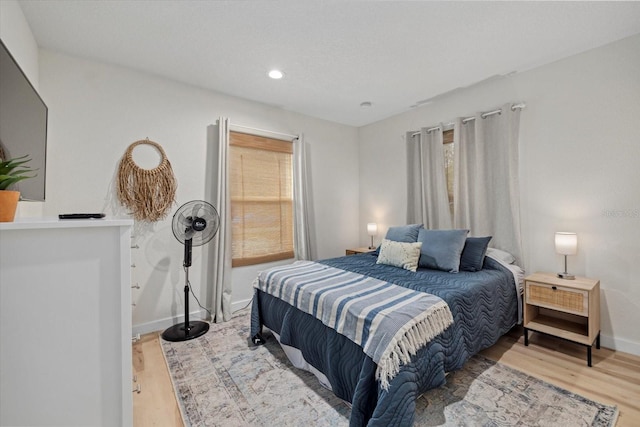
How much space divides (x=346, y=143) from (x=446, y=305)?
10.6 feet

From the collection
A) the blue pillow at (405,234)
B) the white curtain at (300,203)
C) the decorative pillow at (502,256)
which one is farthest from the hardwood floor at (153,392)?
the decorative pillow at (502,256)

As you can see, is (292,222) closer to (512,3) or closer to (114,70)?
(114,70)

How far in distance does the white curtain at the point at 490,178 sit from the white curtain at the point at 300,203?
186 cm

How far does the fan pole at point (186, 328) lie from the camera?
102 inches

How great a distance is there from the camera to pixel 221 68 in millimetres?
2650

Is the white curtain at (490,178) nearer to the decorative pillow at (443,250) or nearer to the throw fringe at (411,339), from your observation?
the decorative pillow at (443,250)

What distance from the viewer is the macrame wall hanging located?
8.56 feet

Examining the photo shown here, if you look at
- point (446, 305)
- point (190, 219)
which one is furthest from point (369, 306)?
point (190, 219)

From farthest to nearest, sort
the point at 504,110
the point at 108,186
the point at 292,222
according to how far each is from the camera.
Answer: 1. the point at 292,222
2. the point at 504,110
3. the point at 108,186

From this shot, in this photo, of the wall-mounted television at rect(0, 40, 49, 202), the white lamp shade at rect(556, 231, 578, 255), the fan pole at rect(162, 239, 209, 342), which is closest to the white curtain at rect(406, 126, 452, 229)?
the white lamp shade at rect(556, 231, 578, 255)

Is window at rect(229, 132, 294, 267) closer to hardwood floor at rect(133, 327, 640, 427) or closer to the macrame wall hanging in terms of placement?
the macrame wall hanging

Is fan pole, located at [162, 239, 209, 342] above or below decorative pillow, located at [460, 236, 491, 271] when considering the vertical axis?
below

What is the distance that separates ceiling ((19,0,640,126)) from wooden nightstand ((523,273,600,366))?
1.99 meters

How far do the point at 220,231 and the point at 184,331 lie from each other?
1.04 metres
